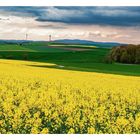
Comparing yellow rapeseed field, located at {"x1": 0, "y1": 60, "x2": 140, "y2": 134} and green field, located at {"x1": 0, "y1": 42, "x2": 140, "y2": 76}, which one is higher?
green field, located at {"x1": 0, "y1": 42, "x2": 140, "y2": 76}

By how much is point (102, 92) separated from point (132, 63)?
90 cm

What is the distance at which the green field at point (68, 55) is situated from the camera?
24.1ft

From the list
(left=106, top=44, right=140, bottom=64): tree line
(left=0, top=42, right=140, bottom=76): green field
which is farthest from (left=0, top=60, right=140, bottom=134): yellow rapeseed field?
(left=106, top=44, right=140, bottom=64): tree line

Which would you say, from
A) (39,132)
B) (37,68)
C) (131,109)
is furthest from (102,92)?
(39,132)

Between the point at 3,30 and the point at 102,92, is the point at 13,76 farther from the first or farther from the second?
the point at 102,92

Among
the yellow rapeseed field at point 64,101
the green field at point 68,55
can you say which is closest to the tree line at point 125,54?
the green field at point 68,55

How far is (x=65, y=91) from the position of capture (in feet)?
23.1

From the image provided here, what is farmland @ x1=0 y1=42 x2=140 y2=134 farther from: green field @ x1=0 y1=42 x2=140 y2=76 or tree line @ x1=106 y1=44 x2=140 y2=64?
tree line @ x1=106 y1=44 x2=140 y2=64

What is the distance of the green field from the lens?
7.35m

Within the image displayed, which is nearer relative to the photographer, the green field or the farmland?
the farmland

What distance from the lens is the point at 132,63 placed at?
24.0 ft

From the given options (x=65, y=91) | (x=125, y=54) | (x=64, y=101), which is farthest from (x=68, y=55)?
(x=64, y=101)

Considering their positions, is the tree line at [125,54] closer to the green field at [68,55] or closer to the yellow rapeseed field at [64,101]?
the green field at [68,55]

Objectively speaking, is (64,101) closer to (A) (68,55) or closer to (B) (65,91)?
(B) (65,91)
